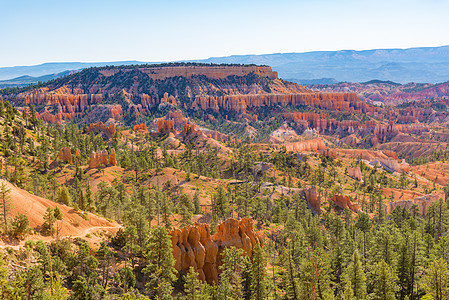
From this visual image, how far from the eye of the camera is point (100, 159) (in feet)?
388

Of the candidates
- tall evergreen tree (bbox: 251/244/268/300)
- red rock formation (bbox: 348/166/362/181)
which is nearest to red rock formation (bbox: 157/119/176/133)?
red rock formation (bbox: 348/166/362/181)

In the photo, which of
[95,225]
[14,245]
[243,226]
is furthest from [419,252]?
[14,245]

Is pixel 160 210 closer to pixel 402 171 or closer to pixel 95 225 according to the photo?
pixel 95 225

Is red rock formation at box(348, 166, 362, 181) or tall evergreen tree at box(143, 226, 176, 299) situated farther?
red rock formation at box(348, 166, 362, 181)

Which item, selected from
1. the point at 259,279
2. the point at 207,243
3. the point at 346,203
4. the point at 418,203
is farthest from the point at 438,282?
the point at 418,203

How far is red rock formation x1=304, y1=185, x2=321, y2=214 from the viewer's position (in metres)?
113

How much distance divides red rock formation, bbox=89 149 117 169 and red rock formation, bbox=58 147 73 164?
6.58 meters

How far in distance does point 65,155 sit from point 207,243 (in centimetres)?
7310

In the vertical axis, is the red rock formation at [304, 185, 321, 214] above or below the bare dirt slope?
below

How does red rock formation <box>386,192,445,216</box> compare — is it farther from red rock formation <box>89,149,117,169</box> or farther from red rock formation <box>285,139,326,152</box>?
red rock formation <box>89,149,117,169</box>

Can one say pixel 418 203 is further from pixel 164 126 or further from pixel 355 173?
pixel 164 126

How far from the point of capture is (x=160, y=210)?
75688mm

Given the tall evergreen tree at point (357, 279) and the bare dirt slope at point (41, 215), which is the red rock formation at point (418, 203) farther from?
the bare dirt slope at point (41, 215)

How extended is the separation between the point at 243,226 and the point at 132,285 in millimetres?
22844
